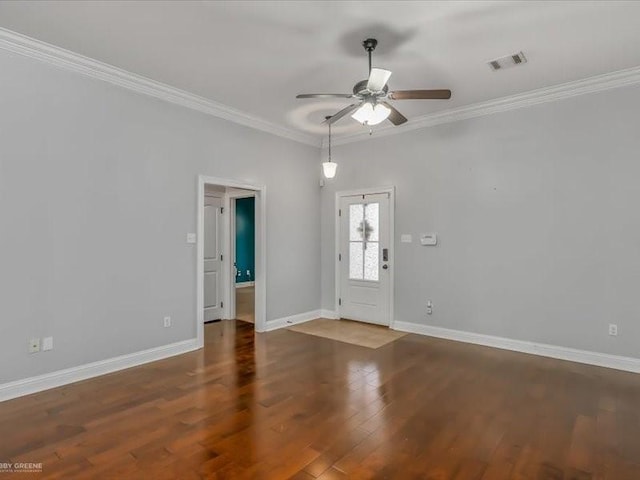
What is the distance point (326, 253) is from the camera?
257 inches

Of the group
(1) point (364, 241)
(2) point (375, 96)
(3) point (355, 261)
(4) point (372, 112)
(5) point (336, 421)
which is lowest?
(5) point (336, 421)

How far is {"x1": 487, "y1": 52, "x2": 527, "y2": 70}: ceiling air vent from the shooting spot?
3.54m

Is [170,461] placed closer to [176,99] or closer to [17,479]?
[17,479]

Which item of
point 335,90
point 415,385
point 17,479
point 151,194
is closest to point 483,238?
point 415,385

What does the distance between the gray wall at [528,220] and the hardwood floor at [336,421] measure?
0.64 m

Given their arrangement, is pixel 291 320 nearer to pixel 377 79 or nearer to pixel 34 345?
pixel 34 345

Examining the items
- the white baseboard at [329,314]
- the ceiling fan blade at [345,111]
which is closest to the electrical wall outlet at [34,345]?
the ceiling fan blade at [345,111]

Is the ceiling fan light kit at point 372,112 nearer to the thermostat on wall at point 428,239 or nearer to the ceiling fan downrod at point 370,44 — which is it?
the ceiling fan downrod at point 370,44

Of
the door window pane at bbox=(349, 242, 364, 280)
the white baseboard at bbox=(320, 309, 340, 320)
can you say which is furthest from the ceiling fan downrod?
the white baseboard at bbox=(320, 309, 340, 320)

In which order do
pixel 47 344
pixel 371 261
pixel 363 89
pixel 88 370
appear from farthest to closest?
1. pixel 371 261
2. pixel 88 370
3. pixel 47 344
4. pixel 363 89

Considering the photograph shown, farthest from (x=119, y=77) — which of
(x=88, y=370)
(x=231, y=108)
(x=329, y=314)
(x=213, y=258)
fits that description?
(x=329, y=314)

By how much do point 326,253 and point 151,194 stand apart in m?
3.20

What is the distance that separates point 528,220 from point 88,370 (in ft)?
17.0

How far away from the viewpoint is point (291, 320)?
237 inches
